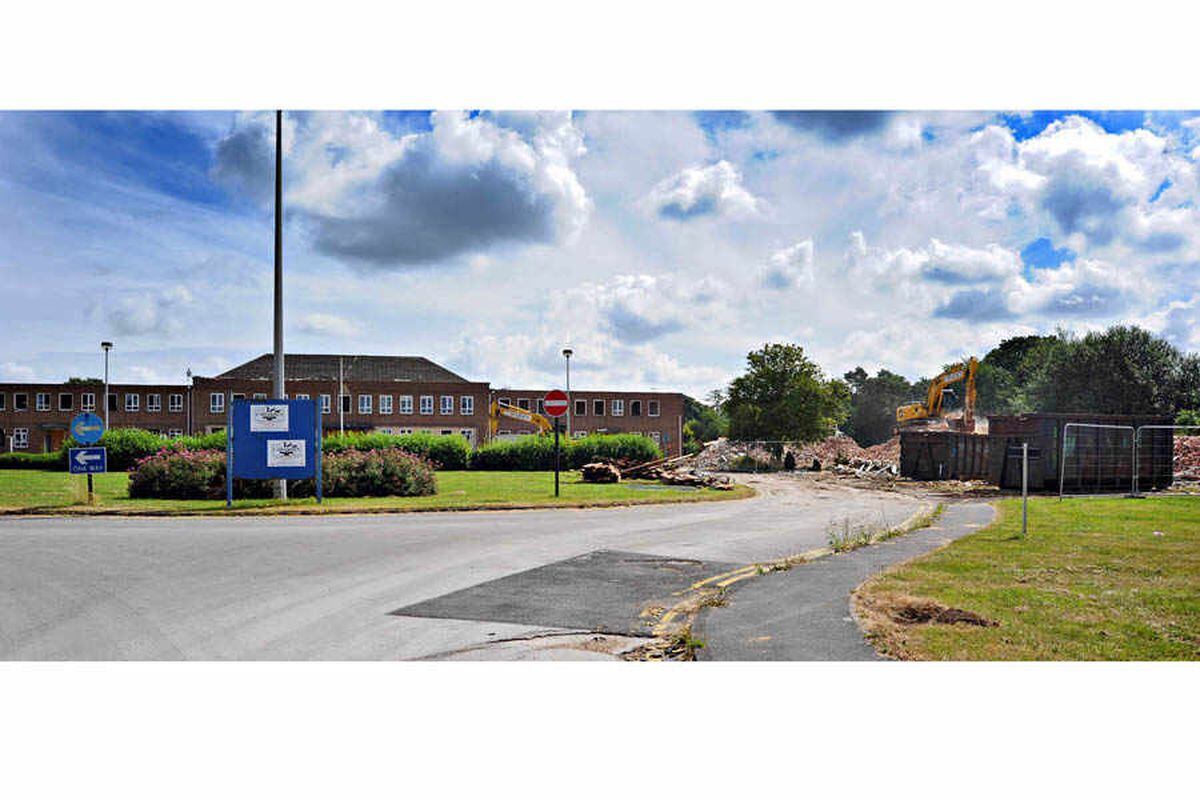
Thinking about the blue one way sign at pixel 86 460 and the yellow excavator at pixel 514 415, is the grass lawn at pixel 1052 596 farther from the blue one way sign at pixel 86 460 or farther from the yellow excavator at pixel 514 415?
the yellow excavator at pixel 514 415

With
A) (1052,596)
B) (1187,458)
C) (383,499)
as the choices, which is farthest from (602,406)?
(1052,596)

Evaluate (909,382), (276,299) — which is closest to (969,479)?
(276,299)

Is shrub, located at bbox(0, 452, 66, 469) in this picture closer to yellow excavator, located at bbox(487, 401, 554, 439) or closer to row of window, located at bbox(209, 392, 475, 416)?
yellow excavator, located at bbox(487, 401, 554, 439)

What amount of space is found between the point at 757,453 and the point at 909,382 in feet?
99.3

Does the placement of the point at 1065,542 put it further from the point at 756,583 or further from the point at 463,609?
the point at 463,609

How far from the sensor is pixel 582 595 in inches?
307

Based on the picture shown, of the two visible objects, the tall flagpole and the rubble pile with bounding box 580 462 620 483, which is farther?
the rubble pile with bounding box 580 462 620 483

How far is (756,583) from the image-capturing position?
8125 millimetres

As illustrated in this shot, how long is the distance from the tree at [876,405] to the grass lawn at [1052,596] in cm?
5370

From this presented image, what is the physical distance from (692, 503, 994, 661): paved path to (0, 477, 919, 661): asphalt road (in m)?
0.94

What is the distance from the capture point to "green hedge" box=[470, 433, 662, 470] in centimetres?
3294

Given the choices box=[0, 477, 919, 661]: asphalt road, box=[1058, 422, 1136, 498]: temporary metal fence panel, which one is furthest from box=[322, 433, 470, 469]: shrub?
box=[1058, 422, 1136, 498]: temporary metal fence panel

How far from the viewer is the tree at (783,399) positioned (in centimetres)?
4219

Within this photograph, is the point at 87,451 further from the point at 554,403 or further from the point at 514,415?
the point at 514,415
